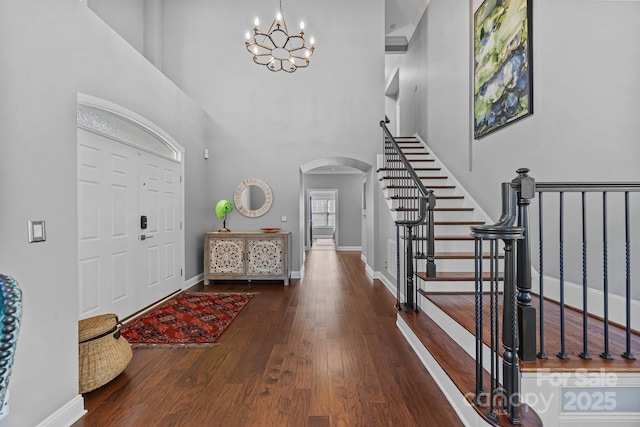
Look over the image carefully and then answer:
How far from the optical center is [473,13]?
3998 mm

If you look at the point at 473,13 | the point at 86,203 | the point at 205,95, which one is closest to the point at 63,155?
the point at 86,203

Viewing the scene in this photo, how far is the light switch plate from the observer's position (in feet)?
4.88

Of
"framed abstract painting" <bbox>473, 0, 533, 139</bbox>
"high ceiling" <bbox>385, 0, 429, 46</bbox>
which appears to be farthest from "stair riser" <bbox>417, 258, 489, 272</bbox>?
"high ceiling" <bbox>385, 0, 429, 46</bbox>

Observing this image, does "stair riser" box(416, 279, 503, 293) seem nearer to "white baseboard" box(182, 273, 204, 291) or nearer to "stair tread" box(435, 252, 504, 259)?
"stair tread" box(435, 252, 504, 259)

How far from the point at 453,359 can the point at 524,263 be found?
93cm

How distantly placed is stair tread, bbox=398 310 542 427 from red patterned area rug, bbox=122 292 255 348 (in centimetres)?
182

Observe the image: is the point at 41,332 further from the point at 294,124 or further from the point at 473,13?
the point at 473,13

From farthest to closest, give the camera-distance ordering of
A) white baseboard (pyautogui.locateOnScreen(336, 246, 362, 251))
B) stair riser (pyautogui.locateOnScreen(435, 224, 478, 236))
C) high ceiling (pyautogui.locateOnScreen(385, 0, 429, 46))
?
white baseboard (pyautogui.locateOnScreen(336, 246, 362, 251))
high ceiling (pyautogui.locateOnScreen(385, 0, 429, 46))
stair riser (pyautogui.locateOnScreen(435, 224, 478, 236))

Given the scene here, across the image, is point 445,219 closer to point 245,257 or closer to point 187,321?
point 245,257

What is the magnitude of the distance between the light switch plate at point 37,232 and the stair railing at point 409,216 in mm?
2626

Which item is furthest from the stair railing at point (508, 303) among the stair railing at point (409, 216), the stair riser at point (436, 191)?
the stair riser at point (436, 191)

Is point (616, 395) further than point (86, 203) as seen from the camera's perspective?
No

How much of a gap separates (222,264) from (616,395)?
4.58m

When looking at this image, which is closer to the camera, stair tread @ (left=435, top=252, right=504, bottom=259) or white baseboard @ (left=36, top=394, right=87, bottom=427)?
white baseboard @ (left=36, top=394, right=87, bottom=427)
